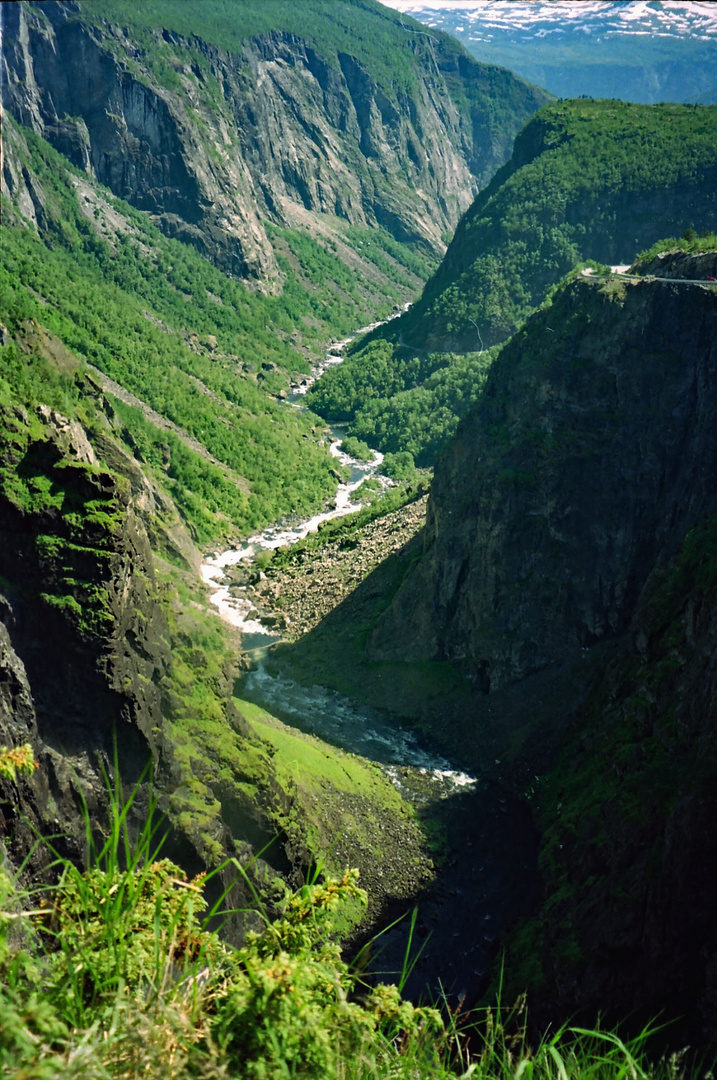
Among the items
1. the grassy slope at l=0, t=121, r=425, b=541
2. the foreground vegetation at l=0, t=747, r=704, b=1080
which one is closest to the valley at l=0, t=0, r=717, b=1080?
the foreground vegetation at l=0, t=747, r=704, b=1080

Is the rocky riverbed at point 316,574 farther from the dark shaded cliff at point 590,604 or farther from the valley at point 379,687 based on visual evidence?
the dark shaded cliff at point 590,604

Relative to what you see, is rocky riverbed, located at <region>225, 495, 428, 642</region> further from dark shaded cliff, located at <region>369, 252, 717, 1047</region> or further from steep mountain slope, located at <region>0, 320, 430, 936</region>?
steep mountain slope, located at <region>0, 320, 430, 936</region>

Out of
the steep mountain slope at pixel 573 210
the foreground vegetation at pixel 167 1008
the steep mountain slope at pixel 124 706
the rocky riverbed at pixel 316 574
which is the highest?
the steep mountain slope at pixel 573 210

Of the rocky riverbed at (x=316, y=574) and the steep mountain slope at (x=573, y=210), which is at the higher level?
the steep mountain slope at (x=573, y=210)

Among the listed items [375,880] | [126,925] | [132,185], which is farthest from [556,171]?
[126,925]

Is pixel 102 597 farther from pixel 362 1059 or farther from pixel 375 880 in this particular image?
pixel 362 1059

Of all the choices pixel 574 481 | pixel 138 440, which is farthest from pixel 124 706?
pixel 138 440

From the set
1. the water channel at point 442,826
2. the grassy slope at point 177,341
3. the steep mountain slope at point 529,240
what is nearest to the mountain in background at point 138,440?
the grassy slope at point 177,341
